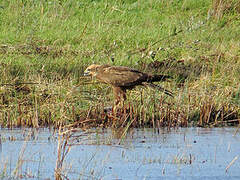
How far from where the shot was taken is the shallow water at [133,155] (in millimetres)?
6992

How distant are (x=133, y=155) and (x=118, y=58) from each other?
543 centimetres

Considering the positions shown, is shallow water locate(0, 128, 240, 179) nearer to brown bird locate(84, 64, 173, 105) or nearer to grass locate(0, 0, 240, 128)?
grass locate(0, 0, 240, 128)

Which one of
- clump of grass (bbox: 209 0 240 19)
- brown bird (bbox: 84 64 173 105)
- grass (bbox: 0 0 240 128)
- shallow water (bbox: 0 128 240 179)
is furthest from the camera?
clump of grass (bbox: 209 0 240 19)

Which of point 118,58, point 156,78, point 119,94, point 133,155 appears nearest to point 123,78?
point 119,94

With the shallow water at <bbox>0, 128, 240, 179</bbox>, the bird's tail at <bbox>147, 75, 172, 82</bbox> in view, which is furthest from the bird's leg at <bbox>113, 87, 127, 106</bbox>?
the shallow water at <bbox>0, 128, 240, 179</bbox>

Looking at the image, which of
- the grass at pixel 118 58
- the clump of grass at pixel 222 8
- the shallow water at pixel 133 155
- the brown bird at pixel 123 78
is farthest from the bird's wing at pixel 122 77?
the clump of grass at pixel 222 8

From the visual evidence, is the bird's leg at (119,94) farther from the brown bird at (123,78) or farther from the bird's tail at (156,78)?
the bird's tail at (156,78)

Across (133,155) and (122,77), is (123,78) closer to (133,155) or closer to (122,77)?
(122,77)

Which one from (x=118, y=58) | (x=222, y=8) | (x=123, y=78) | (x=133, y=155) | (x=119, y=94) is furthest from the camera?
(x=222, y=8)

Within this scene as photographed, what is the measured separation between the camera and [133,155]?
774cm

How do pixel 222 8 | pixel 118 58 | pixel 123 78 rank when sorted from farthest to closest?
1. pixel 222 8
2. pixel 118 58
3. pixel 123 78

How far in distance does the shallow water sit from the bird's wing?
2.37ft

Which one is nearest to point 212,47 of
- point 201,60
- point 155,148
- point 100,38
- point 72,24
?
point 201,60

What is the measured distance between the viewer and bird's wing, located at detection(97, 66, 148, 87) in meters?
9.55
